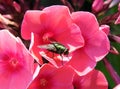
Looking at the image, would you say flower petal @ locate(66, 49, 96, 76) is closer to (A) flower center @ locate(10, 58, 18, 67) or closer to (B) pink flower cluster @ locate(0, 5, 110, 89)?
(B) pink flower cluster @ locate(0, 5, 110, 89)

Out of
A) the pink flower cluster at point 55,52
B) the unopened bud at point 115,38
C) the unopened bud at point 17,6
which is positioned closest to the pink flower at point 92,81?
the pink flower cluster at point 55,52

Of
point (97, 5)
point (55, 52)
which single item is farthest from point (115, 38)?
point (55, 52)

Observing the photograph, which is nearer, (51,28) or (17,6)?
(51,28)

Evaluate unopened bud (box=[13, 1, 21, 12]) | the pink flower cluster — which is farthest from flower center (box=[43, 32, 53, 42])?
unopened bud (box=[13, 1, 21, 12])

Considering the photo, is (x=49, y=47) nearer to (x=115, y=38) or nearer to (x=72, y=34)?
(x=72, y=34)

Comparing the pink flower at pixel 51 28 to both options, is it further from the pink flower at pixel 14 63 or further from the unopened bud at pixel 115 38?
the unopened bud at pixel 115 38

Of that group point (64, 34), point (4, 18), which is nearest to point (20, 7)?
point (4, 18)

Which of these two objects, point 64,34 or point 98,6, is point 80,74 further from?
point 98,6
